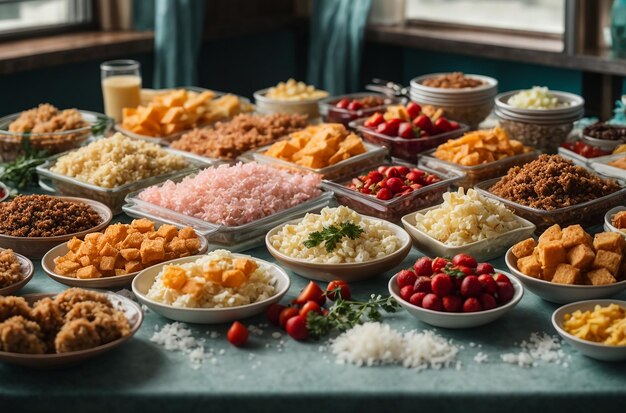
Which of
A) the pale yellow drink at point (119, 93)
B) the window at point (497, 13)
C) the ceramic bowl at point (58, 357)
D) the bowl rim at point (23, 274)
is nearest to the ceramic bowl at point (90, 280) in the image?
the bowl rim at point (23, 274)

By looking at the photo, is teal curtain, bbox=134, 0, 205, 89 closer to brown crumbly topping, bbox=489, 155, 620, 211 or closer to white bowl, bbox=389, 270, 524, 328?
brown crumbly topping, bbox=489, 155, 620, 211

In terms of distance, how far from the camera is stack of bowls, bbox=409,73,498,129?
401cm

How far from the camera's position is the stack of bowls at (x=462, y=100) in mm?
4008

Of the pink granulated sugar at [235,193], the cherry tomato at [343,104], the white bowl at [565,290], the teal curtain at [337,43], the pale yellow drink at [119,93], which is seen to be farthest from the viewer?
the teal curtain at [337,43]

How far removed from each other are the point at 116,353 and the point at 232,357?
0.31m

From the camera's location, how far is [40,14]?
18.7 feet

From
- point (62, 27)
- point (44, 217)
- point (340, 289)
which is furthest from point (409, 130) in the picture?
point (62, 27)

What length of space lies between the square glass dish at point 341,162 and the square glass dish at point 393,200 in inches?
3.8

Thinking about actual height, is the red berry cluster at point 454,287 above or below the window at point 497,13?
below

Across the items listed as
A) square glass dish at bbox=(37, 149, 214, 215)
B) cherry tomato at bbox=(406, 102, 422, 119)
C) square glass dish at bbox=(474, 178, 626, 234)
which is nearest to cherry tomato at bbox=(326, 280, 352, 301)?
square glass dish at bbox=(474, 178, 626, 234)

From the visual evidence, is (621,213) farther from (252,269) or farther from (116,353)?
(116,353)

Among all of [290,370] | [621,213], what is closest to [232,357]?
[290,370]

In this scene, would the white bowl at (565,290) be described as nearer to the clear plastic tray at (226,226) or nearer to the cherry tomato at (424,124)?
the clear plastic tray at (226,226)

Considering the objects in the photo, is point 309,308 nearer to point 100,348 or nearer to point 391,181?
point 100,348
